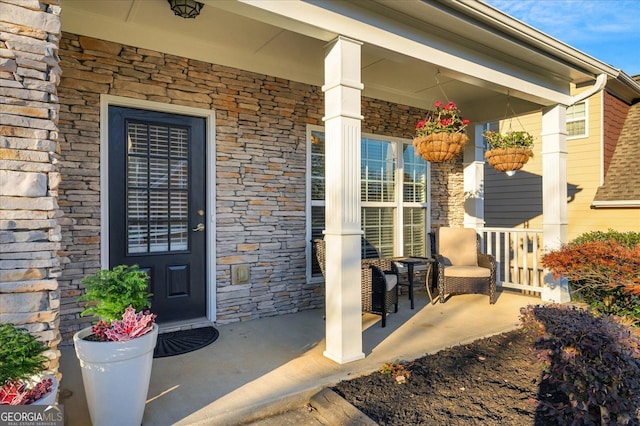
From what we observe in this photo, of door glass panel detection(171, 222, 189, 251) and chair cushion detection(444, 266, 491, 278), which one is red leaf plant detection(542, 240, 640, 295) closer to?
chair cushion detection(444, 266, 491, 278)

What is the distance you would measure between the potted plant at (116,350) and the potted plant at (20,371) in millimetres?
291

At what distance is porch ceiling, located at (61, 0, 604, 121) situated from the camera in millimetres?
2807

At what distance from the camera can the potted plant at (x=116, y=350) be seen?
189cm

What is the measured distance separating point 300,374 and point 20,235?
72.3 inches

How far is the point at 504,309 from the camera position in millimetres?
4512

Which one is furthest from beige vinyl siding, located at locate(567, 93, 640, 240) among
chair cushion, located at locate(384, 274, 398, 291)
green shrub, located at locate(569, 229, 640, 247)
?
chair cushion, located at locate(384, 274, 398, 291)

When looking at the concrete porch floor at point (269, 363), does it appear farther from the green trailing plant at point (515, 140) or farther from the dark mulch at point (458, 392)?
the green trailing plant at point (515, 140)

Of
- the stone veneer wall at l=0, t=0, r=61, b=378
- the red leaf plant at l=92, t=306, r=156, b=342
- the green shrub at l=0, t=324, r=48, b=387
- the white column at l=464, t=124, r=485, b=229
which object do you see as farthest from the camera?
the white column at l=464, t=124, r=485, b=229

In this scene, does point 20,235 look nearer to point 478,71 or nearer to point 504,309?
point 478,71

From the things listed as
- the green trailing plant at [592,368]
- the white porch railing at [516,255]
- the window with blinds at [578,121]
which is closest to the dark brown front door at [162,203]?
the green trailing plant at [592,368]

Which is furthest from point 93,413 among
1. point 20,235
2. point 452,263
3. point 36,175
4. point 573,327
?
point 452,263

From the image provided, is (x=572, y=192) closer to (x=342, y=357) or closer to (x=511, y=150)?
(x=511, y=150)

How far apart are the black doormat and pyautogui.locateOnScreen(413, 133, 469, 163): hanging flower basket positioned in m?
2.61

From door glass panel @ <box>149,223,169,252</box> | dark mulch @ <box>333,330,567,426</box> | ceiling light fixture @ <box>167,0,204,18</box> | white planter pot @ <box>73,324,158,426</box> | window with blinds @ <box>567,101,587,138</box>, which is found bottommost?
dark mulch @ <box>333,330,567,426</box>
